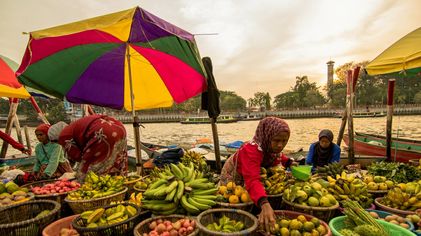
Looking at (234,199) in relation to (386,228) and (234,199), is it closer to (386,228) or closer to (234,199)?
(234,199)

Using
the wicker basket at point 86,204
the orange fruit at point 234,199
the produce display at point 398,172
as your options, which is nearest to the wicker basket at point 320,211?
the orange fruit at point 234,199

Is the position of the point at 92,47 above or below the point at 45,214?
above

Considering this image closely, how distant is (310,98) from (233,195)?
2889 inches

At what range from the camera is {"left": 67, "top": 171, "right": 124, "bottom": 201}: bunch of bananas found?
2.76 meters

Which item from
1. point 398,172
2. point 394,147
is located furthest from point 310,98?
point 398,172

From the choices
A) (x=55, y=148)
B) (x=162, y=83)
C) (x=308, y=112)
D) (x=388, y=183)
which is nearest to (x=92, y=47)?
(x=162, y=83)

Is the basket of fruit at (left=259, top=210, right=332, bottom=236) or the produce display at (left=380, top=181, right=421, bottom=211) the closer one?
the basket of fruit at (left=259, top=210, right=332, bottom=236)

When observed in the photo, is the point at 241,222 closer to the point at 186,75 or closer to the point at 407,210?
the point at 407,210

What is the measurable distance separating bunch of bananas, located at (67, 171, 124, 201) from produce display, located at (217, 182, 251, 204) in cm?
121

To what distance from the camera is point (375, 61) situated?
4.89 metres

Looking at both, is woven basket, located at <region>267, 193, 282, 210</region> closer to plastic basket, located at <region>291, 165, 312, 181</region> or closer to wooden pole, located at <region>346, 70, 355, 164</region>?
plastic basket, located at <region>291, 165, 312, 181</region>

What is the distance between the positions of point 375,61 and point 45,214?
5656 mm

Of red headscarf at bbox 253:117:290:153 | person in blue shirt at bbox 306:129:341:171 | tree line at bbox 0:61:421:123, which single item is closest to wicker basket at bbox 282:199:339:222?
red headscarf at bbox 253:117:290:153

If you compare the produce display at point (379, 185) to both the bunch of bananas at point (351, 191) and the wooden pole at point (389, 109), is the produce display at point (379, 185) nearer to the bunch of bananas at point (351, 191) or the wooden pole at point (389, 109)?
the bunch of bananas at point (351, 191)
